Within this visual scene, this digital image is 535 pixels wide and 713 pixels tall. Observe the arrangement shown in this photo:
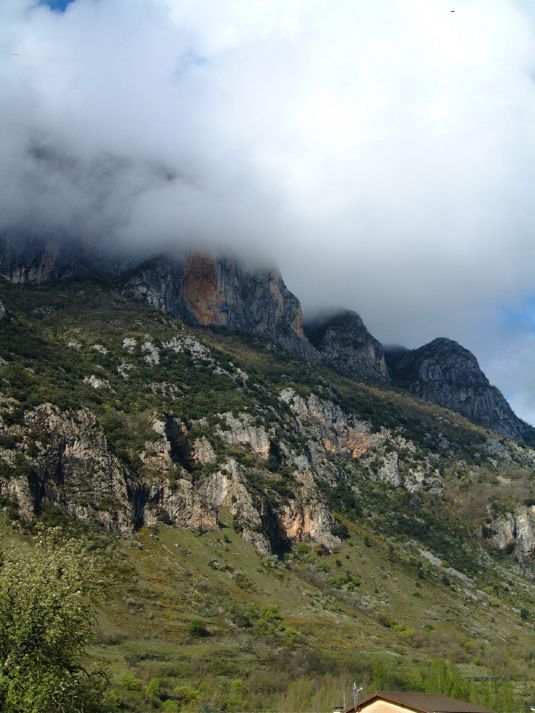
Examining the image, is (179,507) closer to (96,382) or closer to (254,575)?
(254,575)

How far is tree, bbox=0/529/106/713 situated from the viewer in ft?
109

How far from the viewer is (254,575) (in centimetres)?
12662

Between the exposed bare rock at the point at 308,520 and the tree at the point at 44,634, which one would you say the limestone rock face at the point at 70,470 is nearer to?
the exposed bare rock at the point at 308,520

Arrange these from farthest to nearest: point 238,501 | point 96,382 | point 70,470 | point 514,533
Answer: point 514,533 < point 96,382 < point 238,501 < point 70,470

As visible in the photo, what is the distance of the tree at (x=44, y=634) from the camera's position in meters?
33.3

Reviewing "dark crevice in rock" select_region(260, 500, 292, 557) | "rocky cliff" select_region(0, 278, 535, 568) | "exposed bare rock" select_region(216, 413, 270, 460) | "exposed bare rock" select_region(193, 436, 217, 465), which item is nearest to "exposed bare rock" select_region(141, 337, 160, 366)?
"rocky cliff" select_region(0, 278, 535, 568)

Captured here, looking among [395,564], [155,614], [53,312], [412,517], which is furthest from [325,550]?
[53,312]

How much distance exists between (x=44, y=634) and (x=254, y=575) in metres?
94.5

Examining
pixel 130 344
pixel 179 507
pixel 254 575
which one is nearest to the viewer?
pixel 254 575

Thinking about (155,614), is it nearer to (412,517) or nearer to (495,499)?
(412,517)

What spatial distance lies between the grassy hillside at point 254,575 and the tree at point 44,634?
18788mm

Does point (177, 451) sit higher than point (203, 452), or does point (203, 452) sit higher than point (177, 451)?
point (203, 452)

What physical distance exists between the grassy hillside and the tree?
61.6 feet

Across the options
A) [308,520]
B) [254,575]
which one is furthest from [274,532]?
[254,575]
